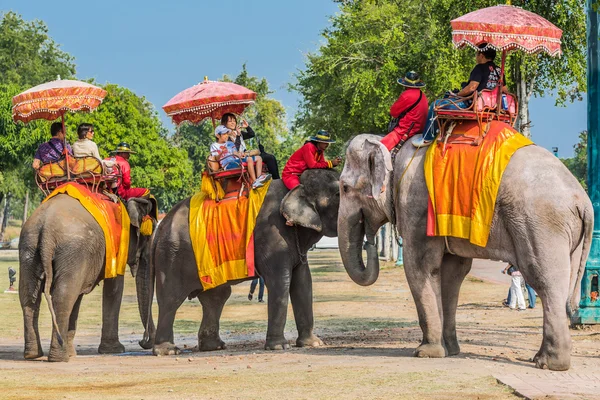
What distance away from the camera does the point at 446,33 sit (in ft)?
88.6

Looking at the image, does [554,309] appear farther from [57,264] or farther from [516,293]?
[516,293]

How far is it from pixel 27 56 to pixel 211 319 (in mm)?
75228

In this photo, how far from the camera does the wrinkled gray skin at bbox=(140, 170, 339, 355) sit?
1411 centimetres

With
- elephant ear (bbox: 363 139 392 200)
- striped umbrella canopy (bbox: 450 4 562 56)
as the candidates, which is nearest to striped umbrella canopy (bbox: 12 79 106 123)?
elephant ear (bbox: 363 139 392 200)

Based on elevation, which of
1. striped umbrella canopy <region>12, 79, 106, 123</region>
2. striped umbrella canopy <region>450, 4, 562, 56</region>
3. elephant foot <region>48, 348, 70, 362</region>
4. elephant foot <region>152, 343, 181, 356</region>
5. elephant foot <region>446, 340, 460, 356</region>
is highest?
striped umbrella canopy <region>450, 4, 562, 56</region>

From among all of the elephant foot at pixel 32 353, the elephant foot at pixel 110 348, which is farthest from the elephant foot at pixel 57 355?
the elephant foot at pixel 110 348

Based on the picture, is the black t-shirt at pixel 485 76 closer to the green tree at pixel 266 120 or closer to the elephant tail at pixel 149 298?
the elephant tail at pixel 149 298

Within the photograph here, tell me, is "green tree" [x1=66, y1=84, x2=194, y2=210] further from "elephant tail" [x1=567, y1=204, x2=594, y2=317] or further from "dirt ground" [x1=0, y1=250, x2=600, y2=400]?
"elephant tail" [x1=567, y1=204, x2=594, y2=317]

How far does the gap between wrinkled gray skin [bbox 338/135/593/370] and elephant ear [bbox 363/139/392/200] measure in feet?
0.04

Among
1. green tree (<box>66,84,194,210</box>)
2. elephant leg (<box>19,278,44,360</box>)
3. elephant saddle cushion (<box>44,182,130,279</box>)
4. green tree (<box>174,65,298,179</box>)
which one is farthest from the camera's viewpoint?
green tree (<box>174,65,298,179</box>)

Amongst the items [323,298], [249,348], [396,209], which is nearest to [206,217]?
[249,348]

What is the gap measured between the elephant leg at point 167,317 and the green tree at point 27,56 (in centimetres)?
6935

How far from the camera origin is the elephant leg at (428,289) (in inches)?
481

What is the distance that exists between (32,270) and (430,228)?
17.1ft
